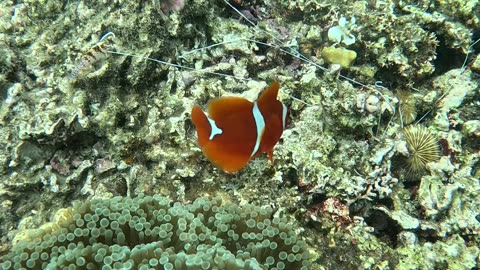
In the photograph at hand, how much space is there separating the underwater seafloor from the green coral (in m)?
0.02

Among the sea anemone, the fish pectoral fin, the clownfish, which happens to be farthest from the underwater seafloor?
the clownfish

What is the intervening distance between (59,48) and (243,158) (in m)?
1.66

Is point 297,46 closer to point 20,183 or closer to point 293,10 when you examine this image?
point 293,10

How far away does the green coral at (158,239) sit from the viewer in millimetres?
1606

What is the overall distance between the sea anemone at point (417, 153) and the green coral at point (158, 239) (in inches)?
42.1

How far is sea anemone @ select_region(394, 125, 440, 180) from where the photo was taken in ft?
8.46

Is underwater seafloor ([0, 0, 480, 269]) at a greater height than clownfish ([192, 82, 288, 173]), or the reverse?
clownfish ([192, 82, 288, 173])

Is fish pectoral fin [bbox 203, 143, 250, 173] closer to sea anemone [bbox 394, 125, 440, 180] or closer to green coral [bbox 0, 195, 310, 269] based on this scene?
green coral [bbox 0, 195, 310, 269]

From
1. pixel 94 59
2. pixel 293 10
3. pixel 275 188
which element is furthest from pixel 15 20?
pixel 275 188

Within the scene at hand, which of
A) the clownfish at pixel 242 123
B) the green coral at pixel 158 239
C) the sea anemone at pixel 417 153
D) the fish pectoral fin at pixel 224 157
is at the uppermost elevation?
the clownfish at pixel 242 123

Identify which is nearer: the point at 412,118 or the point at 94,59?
the point at 94,59

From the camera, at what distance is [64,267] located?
157cm

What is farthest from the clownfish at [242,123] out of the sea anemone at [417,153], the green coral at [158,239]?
the sea anemone at [417,153]

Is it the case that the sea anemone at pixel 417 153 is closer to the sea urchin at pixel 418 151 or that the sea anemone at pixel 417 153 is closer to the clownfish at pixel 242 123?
the sea urchin at pixel 418 151
